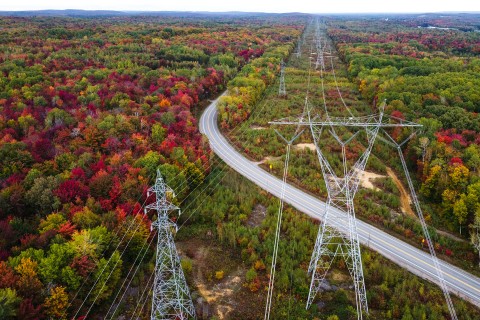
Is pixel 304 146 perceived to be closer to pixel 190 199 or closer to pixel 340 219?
pixel 340 219

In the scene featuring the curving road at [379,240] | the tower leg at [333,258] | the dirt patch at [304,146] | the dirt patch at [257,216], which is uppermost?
the tower leg at [333,258]

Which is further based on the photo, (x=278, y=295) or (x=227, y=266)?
(x=227, y=266)

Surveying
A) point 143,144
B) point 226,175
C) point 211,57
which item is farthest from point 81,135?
point 211,57

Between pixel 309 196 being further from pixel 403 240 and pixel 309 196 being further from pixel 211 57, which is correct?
pixel 211 57

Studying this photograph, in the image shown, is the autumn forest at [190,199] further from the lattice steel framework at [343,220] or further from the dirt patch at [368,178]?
the lattice steel framework at [343,220]

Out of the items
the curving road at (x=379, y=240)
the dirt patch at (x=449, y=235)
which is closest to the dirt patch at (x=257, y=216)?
the curving road at (x=379, y=240)

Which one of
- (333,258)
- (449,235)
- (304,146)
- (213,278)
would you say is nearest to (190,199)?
(213,278)
